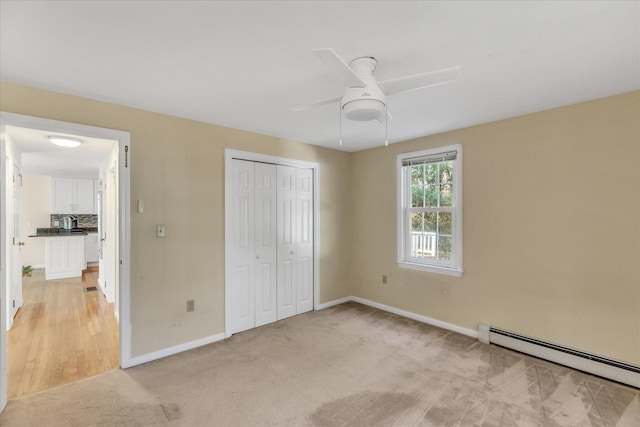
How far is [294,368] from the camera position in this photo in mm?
2762

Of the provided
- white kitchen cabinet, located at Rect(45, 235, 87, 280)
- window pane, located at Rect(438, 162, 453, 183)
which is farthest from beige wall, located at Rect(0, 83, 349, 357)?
white kitchen cabinet, located at Rect(45, 235, 87, 280)

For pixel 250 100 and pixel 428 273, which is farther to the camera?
pixel 428 273

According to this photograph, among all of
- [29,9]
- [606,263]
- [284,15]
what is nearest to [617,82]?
[606,263]

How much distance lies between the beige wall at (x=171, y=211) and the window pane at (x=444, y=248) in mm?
2547

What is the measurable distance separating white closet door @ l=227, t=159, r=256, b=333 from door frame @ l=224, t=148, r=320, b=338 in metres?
0.05

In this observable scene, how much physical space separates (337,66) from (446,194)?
2704 mm

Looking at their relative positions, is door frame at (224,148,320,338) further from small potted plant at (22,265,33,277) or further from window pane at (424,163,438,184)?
small potted plant at (22,265,33,277)

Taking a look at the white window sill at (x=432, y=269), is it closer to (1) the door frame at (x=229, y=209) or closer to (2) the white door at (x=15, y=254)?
(1) the door frame at (x=229, y=209)

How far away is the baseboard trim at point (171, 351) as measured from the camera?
9.21 ft

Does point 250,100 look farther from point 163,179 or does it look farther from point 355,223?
point 355,223

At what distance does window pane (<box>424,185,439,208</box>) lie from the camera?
12.7ft

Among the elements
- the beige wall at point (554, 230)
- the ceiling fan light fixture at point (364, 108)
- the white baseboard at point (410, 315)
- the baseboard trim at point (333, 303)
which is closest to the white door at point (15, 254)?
the baseboard trim at point (333, 303)

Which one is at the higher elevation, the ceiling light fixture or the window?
the ceiling light fixture

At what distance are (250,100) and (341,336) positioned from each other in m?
2.67
